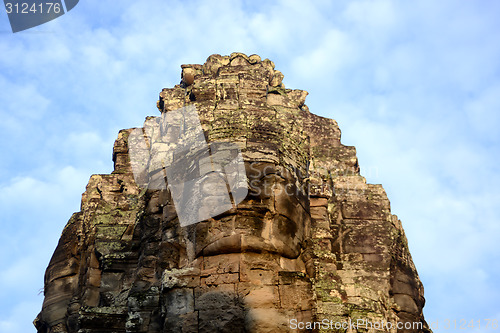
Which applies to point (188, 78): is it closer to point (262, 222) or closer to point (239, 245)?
point (262, 222)

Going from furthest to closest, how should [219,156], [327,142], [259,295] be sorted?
[327,142], [219,156], [259,295]

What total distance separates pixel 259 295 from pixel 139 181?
5.73 metres

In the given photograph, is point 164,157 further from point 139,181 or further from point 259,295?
point 259,295

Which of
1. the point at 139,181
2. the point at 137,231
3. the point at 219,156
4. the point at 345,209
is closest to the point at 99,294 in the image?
the point at 137,231

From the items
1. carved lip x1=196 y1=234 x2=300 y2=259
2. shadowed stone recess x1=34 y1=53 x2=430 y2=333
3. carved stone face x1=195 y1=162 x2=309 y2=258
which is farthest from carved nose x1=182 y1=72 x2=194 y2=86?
carved lip x1=196 y1=234 x2=300 y2=259

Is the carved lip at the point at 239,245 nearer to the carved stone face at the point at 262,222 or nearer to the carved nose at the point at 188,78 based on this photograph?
the carved stone face at the point at 262,222

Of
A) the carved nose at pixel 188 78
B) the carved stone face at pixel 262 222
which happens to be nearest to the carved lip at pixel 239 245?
the carved stone face at pixel 262 222

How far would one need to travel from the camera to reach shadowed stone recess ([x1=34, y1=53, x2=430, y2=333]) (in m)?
12.1

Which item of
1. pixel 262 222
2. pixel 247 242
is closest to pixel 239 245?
pixel 247 242

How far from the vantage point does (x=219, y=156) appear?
44.4ft

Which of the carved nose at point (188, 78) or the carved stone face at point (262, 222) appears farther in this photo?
the carved nose at point (188, 78)

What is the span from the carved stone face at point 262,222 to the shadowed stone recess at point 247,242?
19mm

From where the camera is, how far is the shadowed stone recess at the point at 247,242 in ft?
39.8

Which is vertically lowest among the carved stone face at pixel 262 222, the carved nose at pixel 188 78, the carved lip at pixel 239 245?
the carved lip at pixel 239 245
